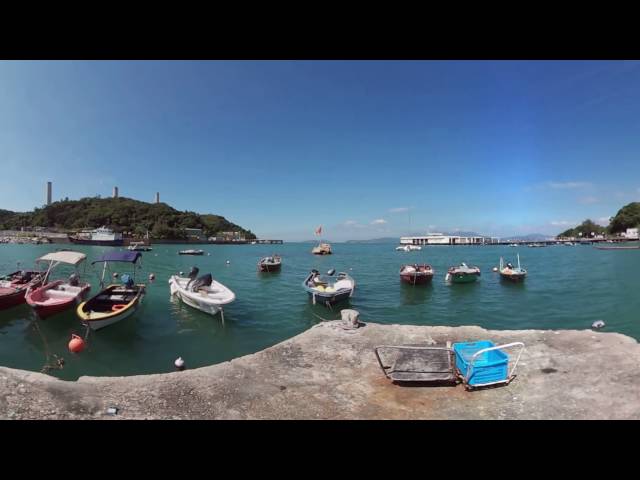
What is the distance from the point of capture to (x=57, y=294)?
1594 centimetres

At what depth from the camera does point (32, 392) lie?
6.47 meters

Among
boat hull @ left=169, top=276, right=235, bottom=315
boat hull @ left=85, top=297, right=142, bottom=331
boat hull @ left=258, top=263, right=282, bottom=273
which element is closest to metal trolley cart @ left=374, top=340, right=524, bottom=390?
→ boat hull @ left=169, top=276, right=235, bottom=315

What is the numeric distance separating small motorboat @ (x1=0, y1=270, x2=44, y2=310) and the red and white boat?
28.1 inches

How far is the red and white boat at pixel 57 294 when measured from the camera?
14.0 m

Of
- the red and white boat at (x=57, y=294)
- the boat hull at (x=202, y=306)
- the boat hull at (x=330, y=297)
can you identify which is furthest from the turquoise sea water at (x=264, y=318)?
the red and white boat at (x=57, y=294)

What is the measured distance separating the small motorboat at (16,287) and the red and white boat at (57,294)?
0.71m

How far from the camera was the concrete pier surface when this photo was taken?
19.4 ft

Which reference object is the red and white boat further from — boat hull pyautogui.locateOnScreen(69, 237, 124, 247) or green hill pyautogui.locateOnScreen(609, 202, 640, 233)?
green hill pyautogui.locateOnScreen(609, 202, 640, 233)

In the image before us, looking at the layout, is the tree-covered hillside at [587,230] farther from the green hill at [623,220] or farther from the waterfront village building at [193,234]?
the waterfront village building at [193,234]

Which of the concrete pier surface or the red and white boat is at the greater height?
the red and white boat
